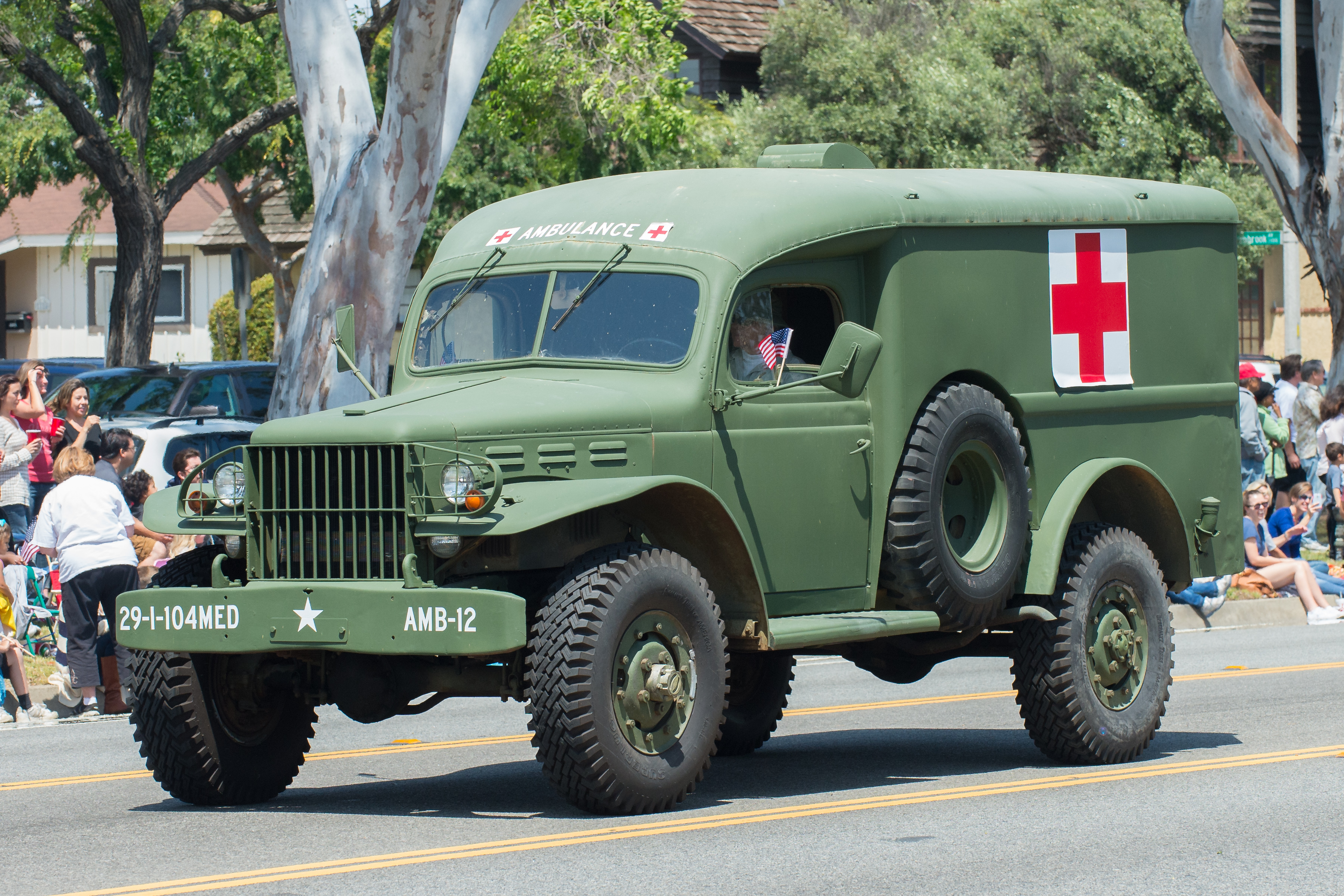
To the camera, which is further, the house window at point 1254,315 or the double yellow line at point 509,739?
the house window at point 1254,315

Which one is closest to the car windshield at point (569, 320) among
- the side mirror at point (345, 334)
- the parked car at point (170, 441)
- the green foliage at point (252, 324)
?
the side mirror at point (345, 334)

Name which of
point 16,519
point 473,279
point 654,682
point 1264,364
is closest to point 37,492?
point 16,519

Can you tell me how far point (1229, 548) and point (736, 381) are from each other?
353 centimetres

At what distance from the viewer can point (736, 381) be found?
27.8 ft

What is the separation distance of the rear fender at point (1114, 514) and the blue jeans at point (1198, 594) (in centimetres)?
672

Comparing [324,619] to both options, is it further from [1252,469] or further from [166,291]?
[166,291]

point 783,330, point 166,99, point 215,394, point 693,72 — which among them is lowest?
point 215,394

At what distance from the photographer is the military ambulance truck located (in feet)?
24.7

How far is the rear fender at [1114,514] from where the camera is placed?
368 inches

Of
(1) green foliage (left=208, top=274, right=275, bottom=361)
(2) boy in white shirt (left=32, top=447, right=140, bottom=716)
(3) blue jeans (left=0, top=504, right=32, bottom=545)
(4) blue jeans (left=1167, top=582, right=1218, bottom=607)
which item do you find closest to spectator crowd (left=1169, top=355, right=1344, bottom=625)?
(4) blue jeans (left=1167, top=582, right=1218, bottom=607)

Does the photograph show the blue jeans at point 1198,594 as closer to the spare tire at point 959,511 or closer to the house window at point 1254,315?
the spare tire at point 959,511

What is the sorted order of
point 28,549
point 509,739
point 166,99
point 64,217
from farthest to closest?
point 64,217, point 166,99, point 28,549, point 509,739

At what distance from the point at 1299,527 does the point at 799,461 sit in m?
11.1

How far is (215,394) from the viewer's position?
19.2 meters
